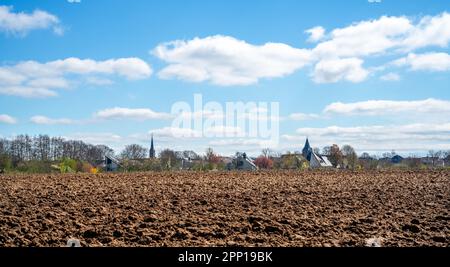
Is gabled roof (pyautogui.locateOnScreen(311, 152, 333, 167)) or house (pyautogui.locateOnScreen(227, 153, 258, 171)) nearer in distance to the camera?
house (pyautogui.locateOnScreen(227, 153, 258, 171))

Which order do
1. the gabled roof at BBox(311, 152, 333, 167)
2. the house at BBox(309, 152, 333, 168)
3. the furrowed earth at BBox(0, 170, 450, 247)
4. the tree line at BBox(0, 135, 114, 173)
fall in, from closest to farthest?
1. the furrowed earth at BBox(0, 170, 450, 247)
2. the tree line at BBox(0, 135, 114, 173)
3. the house at BBox(309, 152, 333, 168)
4. the gabled roof at BBox(311, 152, 333, 167)

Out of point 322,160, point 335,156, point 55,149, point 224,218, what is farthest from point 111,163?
point 224,218

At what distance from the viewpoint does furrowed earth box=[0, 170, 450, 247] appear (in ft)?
31.4

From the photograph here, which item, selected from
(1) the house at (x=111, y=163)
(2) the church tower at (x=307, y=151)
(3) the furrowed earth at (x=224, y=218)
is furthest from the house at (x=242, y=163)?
(3) the furrowed earth at (x=224, y=218)

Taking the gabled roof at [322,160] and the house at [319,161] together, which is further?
the gabled roof at [322,160]

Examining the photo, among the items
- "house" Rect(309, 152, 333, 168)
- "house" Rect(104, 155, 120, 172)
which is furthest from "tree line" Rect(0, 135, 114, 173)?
"house" Rect(309, 152, 333, 168)

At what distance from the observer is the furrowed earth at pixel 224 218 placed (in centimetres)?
957

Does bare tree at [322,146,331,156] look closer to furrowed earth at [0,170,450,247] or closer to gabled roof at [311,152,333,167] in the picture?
gabled roof at [311,152,333,167]

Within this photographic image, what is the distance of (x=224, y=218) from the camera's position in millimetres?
12023

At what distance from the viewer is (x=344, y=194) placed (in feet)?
61.1

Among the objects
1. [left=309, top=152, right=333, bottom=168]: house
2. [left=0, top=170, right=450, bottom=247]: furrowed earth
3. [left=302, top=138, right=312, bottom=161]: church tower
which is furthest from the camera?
[left=302, top=138, right=312, bottom=161]: church tower

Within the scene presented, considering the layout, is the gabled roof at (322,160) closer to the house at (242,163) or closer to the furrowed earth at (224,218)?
the house at (242,163)
